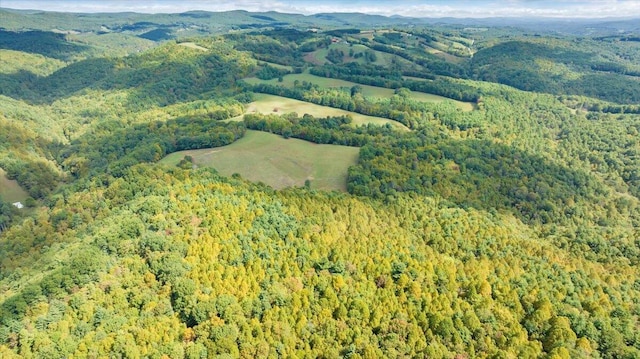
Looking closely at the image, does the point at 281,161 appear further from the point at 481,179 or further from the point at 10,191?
the point at 10,191

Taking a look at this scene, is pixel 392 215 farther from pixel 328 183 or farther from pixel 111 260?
pixel 111 260

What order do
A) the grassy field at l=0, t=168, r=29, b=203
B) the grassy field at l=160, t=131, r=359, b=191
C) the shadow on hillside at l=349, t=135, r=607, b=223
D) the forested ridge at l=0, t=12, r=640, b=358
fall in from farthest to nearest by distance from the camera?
the grassy field at l=0, t=168, r=29, b=203 < the grassy field at l=160, t=131, r=359, b=191 < the shadow on hillside at l=349, t=135, r=607, b=223 < the forested ridge at l=0, t=12, r=640, b=358

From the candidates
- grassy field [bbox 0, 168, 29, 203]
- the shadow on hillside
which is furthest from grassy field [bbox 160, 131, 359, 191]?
grassy field [bbox 0, 168, 29, 203]

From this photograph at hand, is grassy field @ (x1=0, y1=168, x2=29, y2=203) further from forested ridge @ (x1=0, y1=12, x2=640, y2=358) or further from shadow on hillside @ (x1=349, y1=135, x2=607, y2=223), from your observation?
shadow on hillside @ (x1=349, y1=135, x2=607, y2=223)

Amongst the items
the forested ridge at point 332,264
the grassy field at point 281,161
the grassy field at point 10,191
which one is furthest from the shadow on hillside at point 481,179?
the grassy field at point 10,191

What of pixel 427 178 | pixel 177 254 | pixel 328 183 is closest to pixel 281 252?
pixel 177 254

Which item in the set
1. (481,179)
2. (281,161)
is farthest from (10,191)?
(481,179)

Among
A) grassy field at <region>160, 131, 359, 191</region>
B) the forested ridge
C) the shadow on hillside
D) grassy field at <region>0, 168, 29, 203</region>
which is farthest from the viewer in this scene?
grassy field at <region>0, 168, 29, 203</region>
